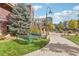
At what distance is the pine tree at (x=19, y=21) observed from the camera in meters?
4.12

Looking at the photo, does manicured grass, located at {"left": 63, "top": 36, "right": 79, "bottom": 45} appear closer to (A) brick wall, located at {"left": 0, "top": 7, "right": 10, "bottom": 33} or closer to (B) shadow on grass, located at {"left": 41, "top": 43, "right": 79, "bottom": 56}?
(B) shadow on grass, located at {"left": 41, "top": 43, "right": 79, "bottom": 56}

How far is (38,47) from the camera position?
4.15 m

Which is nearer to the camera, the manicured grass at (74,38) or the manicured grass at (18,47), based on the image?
the manicured grass at (18,47)

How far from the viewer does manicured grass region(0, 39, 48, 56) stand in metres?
4.01

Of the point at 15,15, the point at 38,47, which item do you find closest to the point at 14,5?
the point at 15,15

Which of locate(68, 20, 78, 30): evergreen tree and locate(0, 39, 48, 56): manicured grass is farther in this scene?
locate(68, 20, 78, 30): evergreen tree

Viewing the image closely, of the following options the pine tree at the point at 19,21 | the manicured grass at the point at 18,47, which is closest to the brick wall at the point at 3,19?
the pine tree at the point at 19,21

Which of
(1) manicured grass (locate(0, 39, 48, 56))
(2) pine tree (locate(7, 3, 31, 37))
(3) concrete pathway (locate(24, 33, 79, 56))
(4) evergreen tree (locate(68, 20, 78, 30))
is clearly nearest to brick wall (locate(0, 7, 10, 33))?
(2) pine tree (locate(7, 3, 31, 37))

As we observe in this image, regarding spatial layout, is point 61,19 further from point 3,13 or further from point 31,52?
point 3,13

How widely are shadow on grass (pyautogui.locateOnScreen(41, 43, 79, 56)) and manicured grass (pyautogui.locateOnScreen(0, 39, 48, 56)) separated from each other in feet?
0.43

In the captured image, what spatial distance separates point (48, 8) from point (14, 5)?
0.63 metres

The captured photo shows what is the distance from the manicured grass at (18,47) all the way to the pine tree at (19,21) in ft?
0.61

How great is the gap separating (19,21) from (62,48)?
94 centimetres

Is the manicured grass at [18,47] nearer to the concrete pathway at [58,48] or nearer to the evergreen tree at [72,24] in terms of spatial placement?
the concrete pathway at [58,48]
